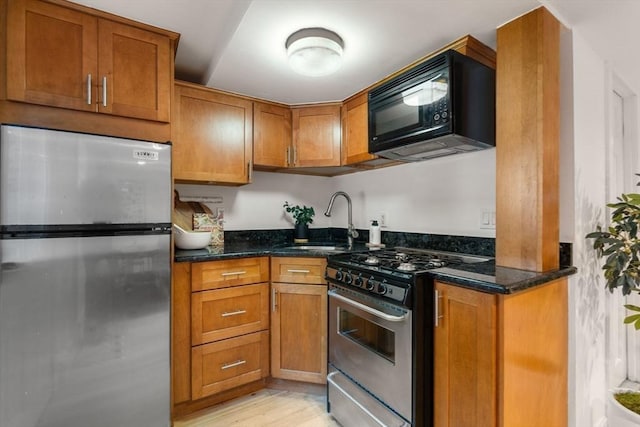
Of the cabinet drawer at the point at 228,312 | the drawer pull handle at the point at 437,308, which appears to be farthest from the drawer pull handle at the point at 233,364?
the drawer pull handle at the point at 437,308

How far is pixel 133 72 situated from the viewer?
1.65 metres

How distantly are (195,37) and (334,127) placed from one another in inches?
45.9

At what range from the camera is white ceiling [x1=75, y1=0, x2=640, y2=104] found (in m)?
1.38

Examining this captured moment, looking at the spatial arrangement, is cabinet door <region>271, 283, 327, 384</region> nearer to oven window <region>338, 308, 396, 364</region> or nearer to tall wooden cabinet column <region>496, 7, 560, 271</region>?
oven window <region>338, 308, 396, 364</region>

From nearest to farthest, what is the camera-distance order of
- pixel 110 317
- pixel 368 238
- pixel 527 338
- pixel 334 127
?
1. pixel 527 338
2. pixel 110 317
3. pixel 334 127
4. pixel 368 238

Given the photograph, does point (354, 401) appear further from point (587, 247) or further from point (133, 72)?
point (133, 72)

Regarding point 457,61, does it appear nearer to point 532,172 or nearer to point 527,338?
point 532,172

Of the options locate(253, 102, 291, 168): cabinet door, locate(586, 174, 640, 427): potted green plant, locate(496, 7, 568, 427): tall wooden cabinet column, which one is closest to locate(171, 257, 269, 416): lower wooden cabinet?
locate(253, 102, 291, 168): cabinet door

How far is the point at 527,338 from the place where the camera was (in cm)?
127

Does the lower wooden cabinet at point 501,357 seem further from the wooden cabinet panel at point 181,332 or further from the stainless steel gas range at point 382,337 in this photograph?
the wooden cabinet panel at point 181,332

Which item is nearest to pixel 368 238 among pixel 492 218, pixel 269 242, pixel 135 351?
pixel 269 242

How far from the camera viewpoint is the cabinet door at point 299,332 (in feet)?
6.81

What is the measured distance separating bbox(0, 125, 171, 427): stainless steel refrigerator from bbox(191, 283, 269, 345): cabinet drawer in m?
0.27

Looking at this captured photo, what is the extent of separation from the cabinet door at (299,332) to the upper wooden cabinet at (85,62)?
1378mm
